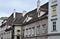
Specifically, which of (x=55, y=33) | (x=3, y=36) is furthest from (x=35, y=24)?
(x=3, y=36)

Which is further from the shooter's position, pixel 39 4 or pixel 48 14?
pixel 39 4

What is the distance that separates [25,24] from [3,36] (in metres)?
26.6

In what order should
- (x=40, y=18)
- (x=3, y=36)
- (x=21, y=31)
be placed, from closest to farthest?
(x=40, y=18) → (x=21, y=31) → (x=3, y=36)

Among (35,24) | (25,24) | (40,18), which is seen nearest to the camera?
(40,18)

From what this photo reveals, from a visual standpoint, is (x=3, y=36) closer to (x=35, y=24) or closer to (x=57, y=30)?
(x=35, y=24)

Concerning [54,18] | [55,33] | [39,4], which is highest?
[39,4]

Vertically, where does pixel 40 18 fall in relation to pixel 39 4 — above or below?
below

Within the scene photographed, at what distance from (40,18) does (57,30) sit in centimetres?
814

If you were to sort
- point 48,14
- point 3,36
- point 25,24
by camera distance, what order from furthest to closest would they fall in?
1. point 3,36
2. point 25,24
3. point 48,14

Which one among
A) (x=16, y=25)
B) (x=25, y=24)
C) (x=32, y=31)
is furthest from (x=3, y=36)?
(x=32, y=31)

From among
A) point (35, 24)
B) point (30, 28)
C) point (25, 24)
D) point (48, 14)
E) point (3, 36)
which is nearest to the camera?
point (48, 14)

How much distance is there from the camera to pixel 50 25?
1674 inches

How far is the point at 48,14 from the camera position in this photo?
144ft

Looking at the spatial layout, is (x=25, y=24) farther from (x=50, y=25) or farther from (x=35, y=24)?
(x=50, y=25)
